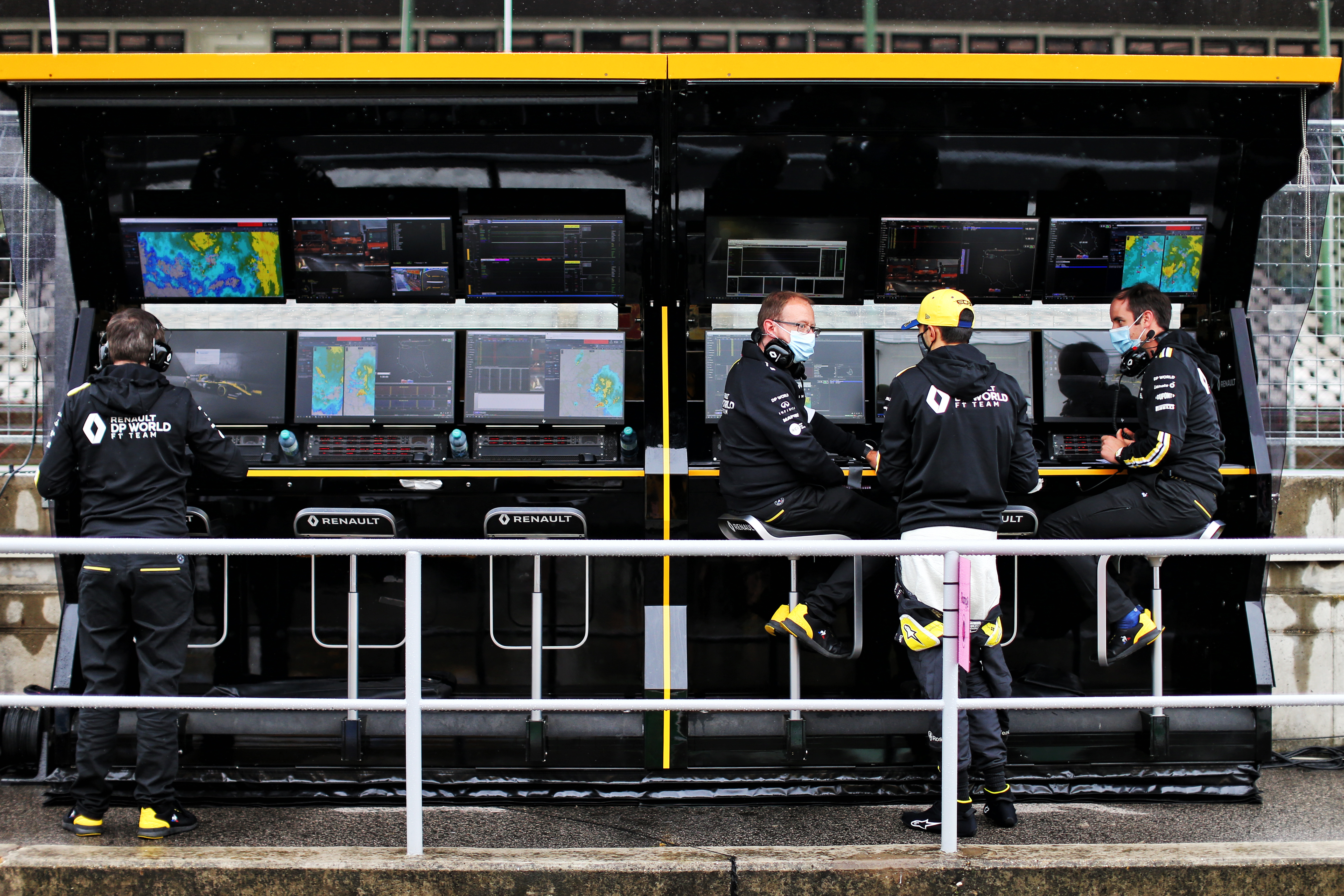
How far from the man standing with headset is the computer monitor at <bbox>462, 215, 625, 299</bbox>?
150 centimetres

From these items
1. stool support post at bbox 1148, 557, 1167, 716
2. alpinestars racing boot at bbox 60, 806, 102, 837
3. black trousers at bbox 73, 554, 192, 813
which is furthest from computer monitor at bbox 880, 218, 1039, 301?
alpinestars racing boot at bbox 60, 806, 102, 837

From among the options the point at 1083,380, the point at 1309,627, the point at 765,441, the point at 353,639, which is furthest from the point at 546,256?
the point at 1309,627

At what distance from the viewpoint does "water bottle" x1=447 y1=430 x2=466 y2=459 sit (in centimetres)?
430

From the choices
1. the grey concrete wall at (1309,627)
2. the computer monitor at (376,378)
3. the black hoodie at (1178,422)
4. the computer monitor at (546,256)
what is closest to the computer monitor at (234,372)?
the computer monitor at (376,378)

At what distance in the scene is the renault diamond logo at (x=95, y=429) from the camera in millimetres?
3453

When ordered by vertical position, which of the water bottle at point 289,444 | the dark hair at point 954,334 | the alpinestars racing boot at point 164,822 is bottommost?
the alpinestars racing boot at point 164,822

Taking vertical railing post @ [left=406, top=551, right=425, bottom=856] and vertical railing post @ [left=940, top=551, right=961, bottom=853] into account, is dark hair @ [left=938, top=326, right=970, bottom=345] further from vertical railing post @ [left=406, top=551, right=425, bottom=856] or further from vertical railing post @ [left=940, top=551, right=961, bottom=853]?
vertical railing post @ [left=406, top=551, right=425, bottom=856]

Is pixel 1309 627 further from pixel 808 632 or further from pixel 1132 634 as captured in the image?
pixel 808 632

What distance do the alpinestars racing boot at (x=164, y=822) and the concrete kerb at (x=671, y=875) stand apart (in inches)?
22.2

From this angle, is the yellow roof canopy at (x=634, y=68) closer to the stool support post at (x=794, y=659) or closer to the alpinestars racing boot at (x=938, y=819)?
the stool support post at (x=794, y=659)

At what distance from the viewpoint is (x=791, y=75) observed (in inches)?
155

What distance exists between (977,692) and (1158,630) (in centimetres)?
107

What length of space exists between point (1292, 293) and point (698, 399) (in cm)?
278

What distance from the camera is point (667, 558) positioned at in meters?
4.11
